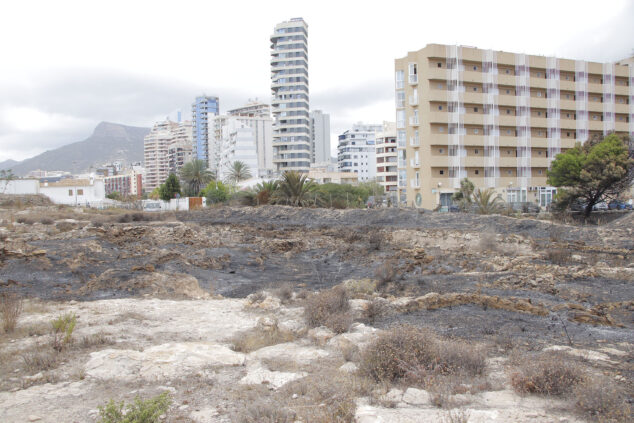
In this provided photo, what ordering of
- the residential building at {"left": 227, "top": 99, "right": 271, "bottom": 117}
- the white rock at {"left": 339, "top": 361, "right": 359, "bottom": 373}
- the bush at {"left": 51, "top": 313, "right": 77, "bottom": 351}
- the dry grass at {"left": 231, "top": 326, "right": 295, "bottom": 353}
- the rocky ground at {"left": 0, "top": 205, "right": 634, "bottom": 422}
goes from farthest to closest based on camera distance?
the residential building at {"left": 227, "top": 99, "right": 271, "bottom": 117} → the dry grass at {"left": 231, "top": 326, "right": 295, "bottom": 353} → the bush at {"left": 51, "top": 313, "right": 77, "bottom": 351} → the white rock at {"left": 339, "top": 361, "right": 359, "bottom": 373} → the rocky ground at {"left": 0, "top": 205, "right": 634, "bottom": 422}

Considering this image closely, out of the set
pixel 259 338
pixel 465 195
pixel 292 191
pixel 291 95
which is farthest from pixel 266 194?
pixel 291 95

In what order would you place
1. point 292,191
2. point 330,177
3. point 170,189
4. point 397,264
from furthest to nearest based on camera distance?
point 330,177
point 170,189
point 292,191
point 397,264

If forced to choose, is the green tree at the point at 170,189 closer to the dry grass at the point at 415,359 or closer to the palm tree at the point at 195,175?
the palm tree at the point at 195,175

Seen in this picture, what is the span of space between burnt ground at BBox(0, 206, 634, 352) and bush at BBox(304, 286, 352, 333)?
2.86ft

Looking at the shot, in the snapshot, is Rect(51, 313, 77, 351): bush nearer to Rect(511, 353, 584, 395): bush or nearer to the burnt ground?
the burnt ground

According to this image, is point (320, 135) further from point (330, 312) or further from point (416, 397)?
point (416, 397)

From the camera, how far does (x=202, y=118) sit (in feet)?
585

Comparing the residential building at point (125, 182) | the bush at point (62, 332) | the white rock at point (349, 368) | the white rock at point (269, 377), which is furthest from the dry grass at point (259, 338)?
the residential building at point (125, 182)

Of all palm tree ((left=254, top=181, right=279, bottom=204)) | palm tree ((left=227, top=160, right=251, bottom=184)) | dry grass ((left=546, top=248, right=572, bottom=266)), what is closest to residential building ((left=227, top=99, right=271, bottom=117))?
palm tree ((left=227, top=160, right=251, bottom=184))

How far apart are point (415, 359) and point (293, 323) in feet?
12.7

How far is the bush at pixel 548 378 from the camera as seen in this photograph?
16.6 ft

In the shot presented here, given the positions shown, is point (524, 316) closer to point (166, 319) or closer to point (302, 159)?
point (166, 319)

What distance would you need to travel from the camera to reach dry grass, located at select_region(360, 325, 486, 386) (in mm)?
5746

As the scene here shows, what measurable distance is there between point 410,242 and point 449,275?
880cm
